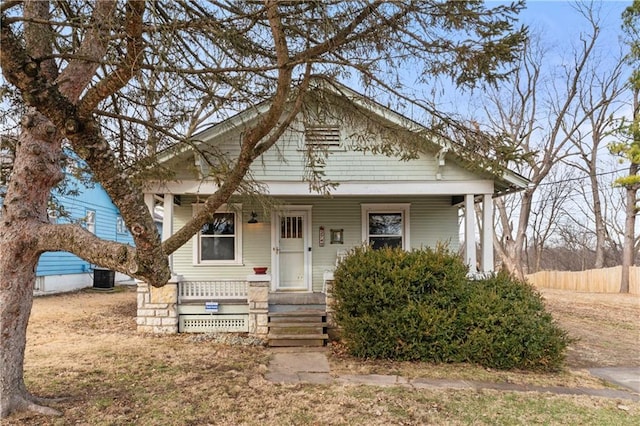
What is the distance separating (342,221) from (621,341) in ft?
19.7

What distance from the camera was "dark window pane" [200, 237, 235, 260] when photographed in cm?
955

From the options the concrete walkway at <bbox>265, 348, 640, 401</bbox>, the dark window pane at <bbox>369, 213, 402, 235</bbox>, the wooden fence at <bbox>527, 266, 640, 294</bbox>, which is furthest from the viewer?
the wooden fence at <bbox>527, 266, 640, 294</bbox>

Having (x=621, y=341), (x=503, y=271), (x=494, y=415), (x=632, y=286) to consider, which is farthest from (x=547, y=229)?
A: (x=494, y=415)

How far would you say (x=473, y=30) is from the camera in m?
3.79

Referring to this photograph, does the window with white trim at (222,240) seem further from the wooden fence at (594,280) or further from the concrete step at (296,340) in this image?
the wooden fence at (594,280)

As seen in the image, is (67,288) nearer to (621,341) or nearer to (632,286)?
(621,341)

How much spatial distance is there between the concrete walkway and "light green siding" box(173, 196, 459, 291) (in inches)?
154

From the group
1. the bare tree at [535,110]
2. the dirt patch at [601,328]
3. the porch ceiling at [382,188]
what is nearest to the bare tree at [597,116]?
the bare tree at [535,110]

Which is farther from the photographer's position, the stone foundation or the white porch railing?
the white porch railing

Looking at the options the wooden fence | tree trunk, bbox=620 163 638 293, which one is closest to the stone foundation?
the wooden fence

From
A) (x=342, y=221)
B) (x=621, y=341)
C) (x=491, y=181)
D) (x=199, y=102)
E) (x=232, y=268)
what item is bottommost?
(x=621, y=341)

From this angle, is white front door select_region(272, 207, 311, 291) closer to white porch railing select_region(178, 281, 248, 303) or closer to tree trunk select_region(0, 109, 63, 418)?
white porch railing select_region(178, 281, 248, 303)

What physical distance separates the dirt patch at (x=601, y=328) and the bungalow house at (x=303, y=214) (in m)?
2.19

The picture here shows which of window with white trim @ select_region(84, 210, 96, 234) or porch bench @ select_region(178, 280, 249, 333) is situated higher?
window with white trim @ select_region(84, 210, 96, 234)
